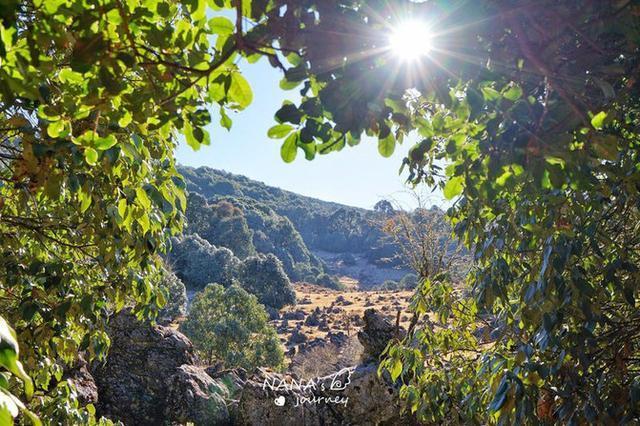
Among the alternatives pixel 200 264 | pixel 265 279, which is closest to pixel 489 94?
pixel 265 279

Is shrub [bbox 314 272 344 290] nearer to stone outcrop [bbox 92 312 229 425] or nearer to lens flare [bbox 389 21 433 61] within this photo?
stone outcrop [bbox 92 312 229 425]

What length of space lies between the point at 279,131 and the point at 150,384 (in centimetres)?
1131

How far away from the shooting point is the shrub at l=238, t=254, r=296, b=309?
34938mm

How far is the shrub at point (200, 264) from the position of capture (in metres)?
36.7

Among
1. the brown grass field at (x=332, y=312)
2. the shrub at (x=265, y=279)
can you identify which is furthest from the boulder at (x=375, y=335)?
the shrub at (x=265, y=279)

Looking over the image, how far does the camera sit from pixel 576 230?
7.18ft

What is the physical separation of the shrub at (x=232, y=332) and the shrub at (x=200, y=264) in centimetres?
1631

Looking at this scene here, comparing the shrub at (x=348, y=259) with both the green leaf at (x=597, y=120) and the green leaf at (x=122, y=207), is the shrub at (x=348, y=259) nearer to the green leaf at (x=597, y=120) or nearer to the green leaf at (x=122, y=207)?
the green leaf at (x=122, y=207)

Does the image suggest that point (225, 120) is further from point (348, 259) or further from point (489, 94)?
point (348, 259)

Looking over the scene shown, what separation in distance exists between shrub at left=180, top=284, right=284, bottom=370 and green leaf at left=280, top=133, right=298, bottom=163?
18645mm

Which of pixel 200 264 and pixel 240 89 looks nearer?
pixel 240 89

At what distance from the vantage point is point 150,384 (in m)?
10.8

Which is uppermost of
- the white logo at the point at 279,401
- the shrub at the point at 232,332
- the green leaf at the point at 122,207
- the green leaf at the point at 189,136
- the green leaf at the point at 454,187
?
the green leaf at the point at 454,187

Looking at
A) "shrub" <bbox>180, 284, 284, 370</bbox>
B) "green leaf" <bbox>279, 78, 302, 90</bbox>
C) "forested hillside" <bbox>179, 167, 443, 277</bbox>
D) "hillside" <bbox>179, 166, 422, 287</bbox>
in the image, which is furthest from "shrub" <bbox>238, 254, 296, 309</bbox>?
"green leaf" <bbox>279, 78, 302, 90</bbox>
